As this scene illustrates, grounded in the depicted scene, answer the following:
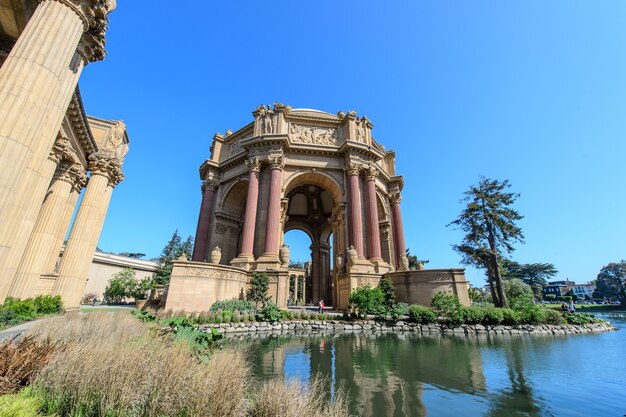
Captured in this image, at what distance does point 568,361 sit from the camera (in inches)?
296

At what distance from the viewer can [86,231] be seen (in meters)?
13.0

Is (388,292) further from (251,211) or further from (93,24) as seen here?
(93,24)

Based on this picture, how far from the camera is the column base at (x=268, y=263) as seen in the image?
18.1m

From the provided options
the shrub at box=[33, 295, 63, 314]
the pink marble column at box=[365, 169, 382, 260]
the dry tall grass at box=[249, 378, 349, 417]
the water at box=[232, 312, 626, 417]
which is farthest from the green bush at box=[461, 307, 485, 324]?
the shrub at box=[33, 295, 63, 314]

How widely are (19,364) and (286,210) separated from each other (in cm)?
2188

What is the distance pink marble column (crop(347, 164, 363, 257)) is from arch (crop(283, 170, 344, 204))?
1501mm

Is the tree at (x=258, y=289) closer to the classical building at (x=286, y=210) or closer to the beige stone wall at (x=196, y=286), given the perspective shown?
the classical building at (x=286, y=210)

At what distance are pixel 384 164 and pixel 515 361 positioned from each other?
24.6 meters

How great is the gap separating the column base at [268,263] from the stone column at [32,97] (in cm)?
1235

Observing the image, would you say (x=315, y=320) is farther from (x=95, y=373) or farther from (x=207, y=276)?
(x=95, y=373)

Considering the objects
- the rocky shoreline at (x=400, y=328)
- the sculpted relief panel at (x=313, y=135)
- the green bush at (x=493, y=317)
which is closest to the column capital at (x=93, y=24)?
the rocky shoreline at (x=400, y=328)

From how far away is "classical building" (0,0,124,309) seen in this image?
5.14 meters

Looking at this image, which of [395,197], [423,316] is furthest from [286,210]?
[423,316]

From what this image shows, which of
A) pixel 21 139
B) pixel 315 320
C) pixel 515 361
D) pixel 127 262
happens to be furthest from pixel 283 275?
pixel 127 262
